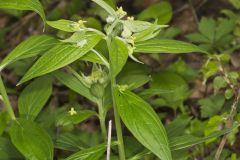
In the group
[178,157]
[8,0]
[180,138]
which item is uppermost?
[8,0]

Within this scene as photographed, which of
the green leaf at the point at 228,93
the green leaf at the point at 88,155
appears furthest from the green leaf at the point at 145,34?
the green leaf at the point at 228,93

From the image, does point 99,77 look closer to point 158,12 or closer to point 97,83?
point 97,83

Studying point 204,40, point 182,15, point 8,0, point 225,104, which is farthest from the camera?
point 182,15

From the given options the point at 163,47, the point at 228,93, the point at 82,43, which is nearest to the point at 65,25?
the point at 82,43

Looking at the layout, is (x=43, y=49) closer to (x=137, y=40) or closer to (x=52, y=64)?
(x=52, y=64)

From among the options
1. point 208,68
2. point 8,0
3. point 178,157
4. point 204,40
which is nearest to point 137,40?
point 8,0

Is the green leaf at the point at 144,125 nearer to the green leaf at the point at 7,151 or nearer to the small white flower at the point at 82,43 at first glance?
the small white flower at the point at 82,43

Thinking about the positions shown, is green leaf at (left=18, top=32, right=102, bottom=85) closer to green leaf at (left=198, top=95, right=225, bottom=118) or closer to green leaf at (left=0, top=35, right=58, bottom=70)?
green leaf at (left=0, top=35, right=58, bottom=70)
